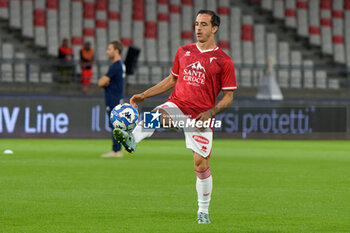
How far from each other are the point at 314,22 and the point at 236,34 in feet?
13.0

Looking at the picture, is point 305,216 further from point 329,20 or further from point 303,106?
point 329,20

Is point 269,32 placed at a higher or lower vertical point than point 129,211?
higher

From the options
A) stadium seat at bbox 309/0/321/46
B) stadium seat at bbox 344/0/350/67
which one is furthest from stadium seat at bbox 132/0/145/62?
stadium seat at bbox 344/0/350/67

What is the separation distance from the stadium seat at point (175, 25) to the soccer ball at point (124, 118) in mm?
20647

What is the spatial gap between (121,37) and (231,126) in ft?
20.1

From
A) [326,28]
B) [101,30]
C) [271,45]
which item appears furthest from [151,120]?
[326,28]

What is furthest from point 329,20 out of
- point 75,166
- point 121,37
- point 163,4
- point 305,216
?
point 305,216

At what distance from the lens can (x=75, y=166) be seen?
12742 mm

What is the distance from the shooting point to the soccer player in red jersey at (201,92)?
6.55 metres

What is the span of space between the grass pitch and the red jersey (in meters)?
1.09

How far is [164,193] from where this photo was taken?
358 inches

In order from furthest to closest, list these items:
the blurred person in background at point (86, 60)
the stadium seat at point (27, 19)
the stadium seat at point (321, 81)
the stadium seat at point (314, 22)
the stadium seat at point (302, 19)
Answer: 1. the stadium seat at point (302, 19)
2. the stadium seat at point (314, 22)
3. the stadium seat at point (321, 81)
4. the stadium seat at point (27, 19)
5. the blurred person in background at point (86, 60)

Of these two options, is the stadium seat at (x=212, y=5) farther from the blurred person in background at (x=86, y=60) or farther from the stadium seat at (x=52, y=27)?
the blurred person in background at (x=86, y=60)

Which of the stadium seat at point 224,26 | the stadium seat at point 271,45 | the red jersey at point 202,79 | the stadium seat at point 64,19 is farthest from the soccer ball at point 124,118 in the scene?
the stadium seat at point 271,45
